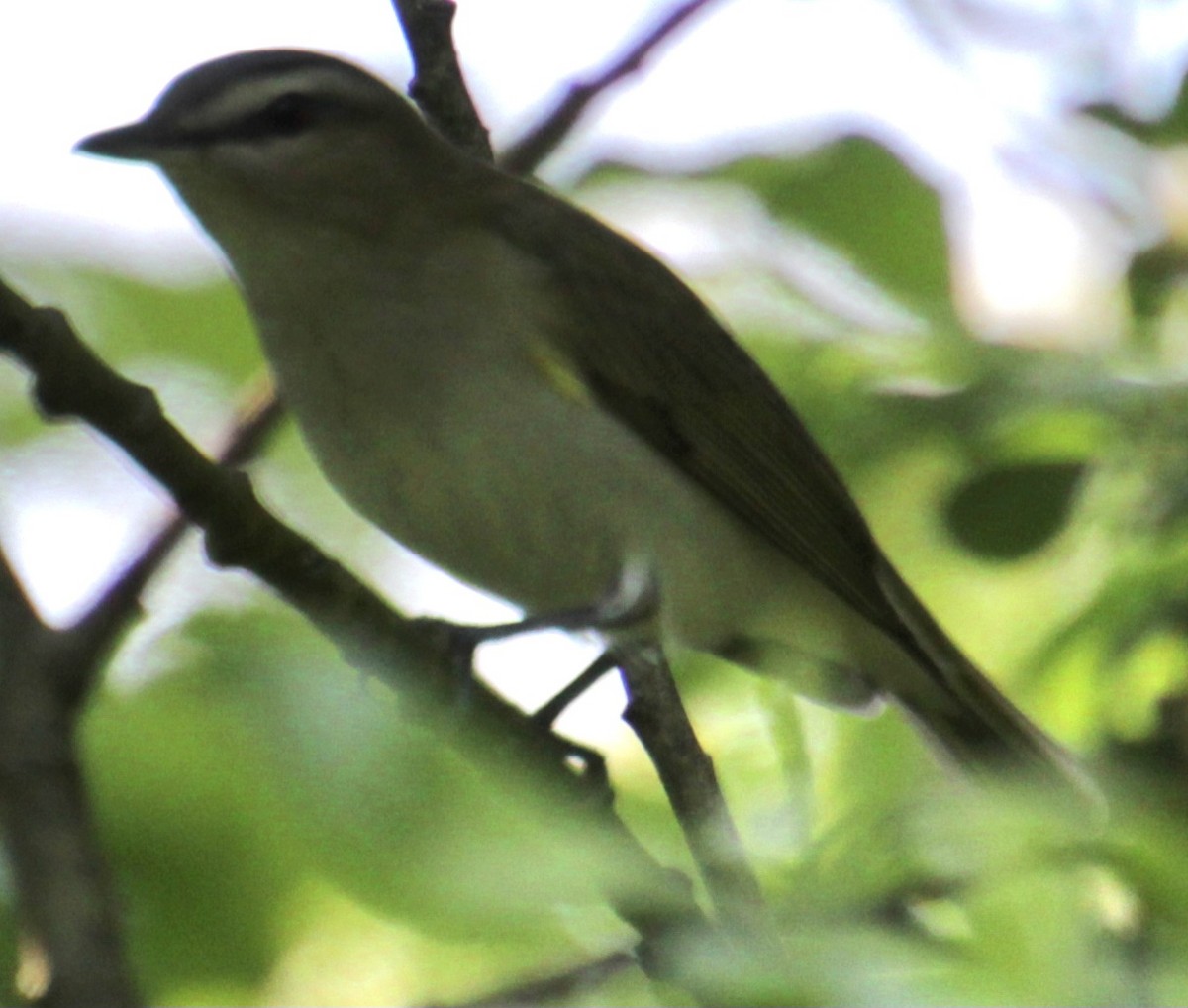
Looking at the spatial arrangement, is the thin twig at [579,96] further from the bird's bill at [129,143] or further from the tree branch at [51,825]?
the tree branch at [51,825]

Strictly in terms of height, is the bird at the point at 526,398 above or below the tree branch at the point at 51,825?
below

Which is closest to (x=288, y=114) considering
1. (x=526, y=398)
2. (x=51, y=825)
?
(x=526, y=398)

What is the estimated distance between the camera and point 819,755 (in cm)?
256

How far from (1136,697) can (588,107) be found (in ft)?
4.67

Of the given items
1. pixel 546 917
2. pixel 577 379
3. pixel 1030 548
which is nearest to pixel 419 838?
pixel 546 917

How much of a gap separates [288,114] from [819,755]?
207cm

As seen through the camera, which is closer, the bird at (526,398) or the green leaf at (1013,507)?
the green leaf at (1013,507)

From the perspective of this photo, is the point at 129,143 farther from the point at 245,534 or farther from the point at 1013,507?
the point at 1013,507

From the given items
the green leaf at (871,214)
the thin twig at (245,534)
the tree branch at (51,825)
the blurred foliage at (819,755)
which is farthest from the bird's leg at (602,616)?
the tree branch at (51,825)

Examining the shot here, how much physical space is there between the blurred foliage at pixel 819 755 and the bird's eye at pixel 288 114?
1.30 ft

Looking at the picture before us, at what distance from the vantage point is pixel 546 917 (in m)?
1.34

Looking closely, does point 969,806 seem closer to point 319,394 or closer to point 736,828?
point 736,828

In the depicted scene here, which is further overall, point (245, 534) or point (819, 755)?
point (819, 755)

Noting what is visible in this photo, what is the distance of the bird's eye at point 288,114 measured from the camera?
3795 millimetres
